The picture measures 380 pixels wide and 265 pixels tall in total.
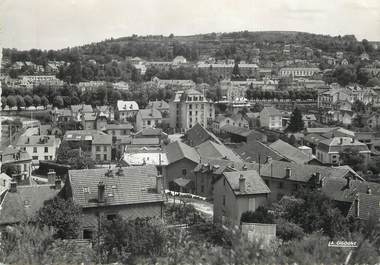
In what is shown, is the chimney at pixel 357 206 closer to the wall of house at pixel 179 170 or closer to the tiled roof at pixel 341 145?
the wall of house at pixel 179 170

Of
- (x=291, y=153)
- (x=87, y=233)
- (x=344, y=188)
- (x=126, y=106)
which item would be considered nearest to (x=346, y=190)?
(x=344, y=188)

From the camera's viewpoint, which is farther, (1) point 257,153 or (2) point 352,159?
(2) point 352,159

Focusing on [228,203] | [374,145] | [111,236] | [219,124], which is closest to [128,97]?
[219,124]

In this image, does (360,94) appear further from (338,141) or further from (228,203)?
(228,203)

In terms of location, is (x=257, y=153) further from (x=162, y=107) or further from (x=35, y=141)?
(x=162, y=107)

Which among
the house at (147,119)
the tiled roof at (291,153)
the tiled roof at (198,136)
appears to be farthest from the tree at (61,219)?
the house at (147,119)

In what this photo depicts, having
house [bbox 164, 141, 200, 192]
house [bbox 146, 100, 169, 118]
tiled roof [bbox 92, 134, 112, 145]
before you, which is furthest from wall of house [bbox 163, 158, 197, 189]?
house [bbox 146, 100, 169, 118]
